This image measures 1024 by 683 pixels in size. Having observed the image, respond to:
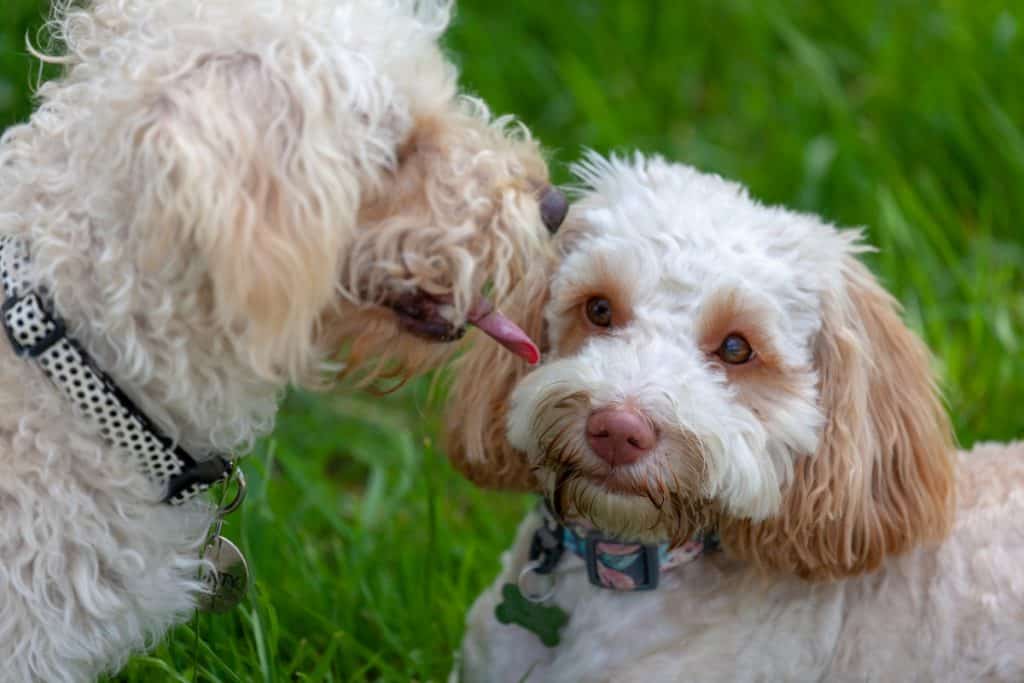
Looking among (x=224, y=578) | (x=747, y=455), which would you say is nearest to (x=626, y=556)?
(x=747, y=455)

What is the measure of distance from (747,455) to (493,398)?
656 millimetres

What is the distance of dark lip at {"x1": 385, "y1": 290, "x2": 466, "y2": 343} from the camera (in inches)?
102

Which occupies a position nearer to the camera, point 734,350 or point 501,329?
point 501,329

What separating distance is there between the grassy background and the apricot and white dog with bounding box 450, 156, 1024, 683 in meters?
0.66

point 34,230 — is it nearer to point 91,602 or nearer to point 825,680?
point 91,602

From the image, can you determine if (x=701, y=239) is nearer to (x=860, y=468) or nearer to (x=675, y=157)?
(x=860, y=468)

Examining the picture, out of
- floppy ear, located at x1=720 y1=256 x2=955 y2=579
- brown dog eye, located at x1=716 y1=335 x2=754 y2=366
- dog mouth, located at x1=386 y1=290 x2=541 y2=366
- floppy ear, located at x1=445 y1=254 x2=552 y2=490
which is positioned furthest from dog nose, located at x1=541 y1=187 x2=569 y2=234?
floppy ear, located at x1=720 y1=256 x2=955 y2=579

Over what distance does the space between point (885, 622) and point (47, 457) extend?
1.79 meters

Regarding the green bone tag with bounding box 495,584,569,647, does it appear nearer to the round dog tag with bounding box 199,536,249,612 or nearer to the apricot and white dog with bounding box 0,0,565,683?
the round dog tag with bounding box 199,536,249,612

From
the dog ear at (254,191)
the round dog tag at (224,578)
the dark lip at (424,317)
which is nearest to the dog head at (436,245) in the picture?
the dark lip at (424,317)

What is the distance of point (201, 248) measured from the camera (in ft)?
7.35

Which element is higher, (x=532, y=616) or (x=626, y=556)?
(x=626, y=556)

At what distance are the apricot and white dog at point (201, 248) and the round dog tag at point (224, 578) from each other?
180 mm

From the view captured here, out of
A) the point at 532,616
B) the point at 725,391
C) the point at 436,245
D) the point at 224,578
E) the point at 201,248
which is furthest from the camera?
the point at 532,616
